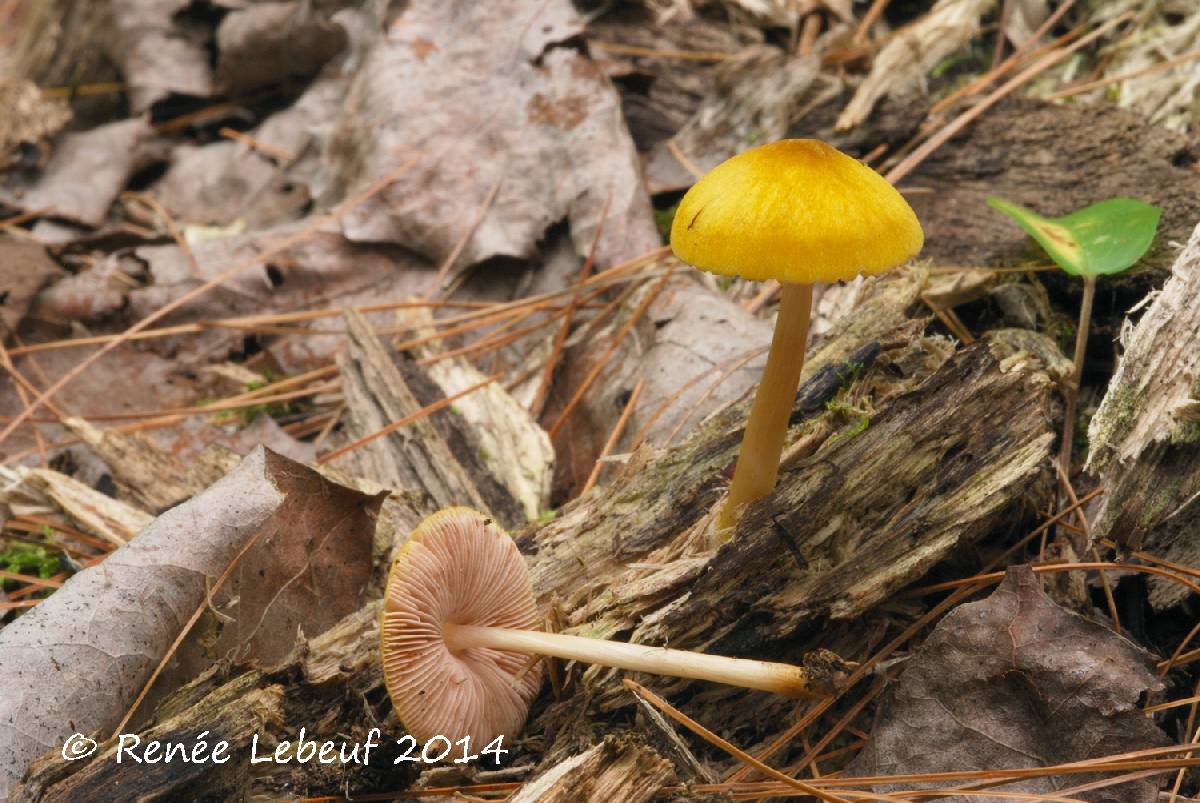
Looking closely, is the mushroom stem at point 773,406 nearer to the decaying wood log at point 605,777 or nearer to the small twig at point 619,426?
the decaying wood log at point 605,777

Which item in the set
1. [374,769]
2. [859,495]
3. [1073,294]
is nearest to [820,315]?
[1073,294]

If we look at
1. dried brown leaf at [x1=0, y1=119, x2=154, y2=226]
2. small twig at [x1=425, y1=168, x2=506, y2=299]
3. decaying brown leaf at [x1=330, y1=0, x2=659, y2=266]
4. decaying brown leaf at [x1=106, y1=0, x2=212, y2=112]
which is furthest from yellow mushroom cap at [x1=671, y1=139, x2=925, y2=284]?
decaying brown leaf at [x1=106, y1=0, x2=212, y2=112]

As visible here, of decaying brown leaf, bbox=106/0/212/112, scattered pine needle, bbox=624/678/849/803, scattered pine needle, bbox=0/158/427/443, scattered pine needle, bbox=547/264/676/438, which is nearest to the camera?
scattered pine needle, bbox=624/678/849/803

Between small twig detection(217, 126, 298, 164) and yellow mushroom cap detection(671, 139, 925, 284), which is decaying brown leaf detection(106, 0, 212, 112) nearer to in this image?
small twig detection(217, 126, 298, 164)

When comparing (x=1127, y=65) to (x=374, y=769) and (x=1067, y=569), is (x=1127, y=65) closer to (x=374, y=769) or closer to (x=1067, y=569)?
(x=1067, y=569)

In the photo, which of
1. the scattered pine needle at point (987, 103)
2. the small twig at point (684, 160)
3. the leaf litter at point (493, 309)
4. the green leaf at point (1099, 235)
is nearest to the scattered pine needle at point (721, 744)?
the leaf litter at point (493, 309)

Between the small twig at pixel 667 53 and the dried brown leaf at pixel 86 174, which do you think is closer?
the small twig at pixel 667 53
